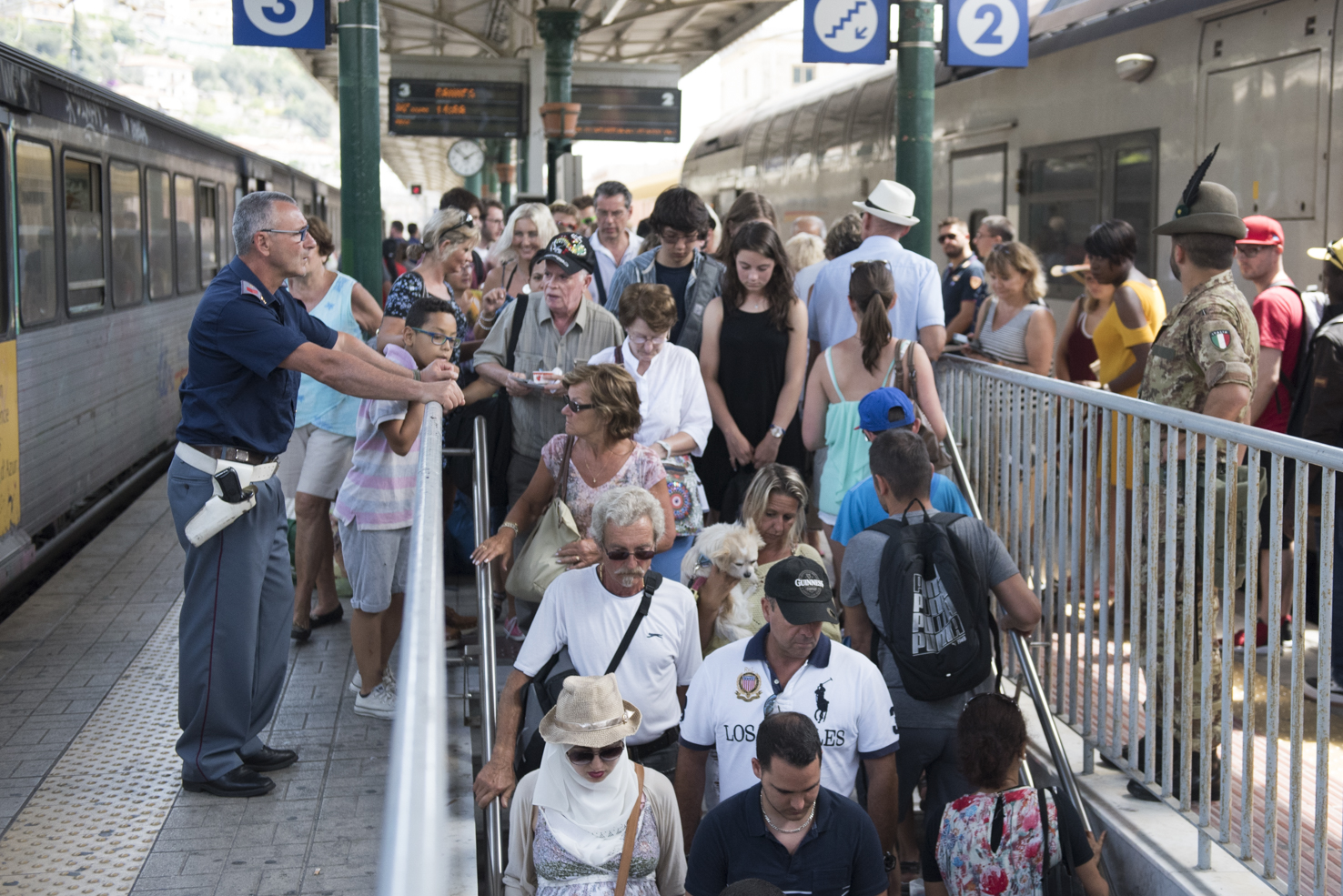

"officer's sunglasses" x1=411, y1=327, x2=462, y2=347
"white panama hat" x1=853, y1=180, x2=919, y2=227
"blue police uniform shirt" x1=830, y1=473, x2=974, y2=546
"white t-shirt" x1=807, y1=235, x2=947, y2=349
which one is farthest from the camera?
"white panama hat" x1=853, y1=180, x2=919, y2=227

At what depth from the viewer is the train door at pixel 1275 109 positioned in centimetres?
660

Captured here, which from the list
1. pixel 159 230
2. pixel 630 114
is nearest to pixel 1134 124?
pixel 159 230

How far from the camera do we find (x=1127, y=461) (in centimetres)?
450

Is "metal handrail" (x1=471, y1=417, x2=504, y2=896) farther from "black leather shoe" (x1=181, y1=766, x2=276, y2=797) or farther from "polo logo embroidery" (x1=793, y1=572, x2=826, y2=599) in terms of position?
"polo logo embroidery" (x1=793, y1=572, x2=826, y2=599)

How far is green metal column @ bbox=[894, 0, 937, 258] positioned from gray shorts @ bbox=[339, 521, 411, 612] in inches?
140

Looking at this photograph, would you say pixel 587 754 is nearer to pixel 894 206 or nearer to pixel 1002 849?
pixel 1002 849

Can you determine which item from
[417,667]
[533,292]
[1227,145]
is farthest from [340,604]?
[1227,145]

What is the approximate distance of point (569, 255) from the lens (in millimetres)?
5207

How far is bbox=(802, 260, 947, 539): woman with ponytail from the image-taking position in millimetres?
5270

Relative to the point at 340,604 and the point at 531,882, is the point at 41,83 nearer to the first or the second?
the point at 340,604

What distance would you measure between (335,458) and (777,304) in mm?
2055

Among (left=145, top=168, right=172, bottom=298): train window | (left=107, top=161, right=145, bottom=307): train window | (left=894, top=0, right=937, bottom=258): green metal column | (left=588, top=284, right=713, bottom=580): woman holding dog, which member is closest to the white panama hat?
(left=894, top=0, right=937, bottom=258): green metal column

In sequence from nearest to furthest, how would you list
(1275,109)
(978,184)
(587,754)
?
(587,754) → (1275,109) → (978,184)

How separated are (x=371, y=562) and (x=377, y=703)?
0.54 meters
